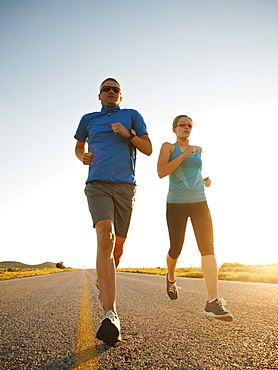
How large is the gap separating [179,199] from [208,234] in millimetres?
578

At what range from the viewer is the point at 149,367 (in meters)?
1.84

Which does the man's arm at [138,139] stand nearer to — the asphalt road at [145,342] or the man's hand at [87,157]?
the man's hand at [87,157]

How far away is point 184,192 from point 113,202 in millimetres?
1198

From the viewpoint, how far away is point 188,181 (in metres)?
4.00

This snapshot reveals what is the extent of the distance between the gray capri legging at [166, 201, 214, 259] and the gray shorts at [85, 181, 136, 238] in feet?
Answer: 3.05

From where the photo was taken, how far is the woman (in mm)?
3768

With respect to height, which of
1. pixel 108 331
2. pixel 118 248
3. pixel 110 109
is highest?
pixel 110 109

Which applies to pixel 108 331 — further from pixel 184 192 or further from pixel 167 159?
pixel 167 159

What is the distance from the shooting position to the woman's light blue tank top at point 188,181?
13.0ft

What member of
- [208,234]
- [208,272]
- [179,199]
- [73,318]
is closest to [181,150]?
[179,199]

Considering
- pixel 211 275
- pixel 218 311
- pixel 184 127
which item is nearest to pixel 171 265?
pixel 211 275

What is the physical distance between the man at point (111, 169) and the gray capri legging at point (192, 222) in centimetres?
94

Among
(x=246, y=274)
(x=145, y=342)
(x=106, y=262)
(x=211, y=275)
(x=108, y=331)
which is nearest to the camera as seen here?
(x=108, y=331)

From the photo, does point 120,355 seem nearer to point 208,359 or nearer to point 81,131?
point 208,359
